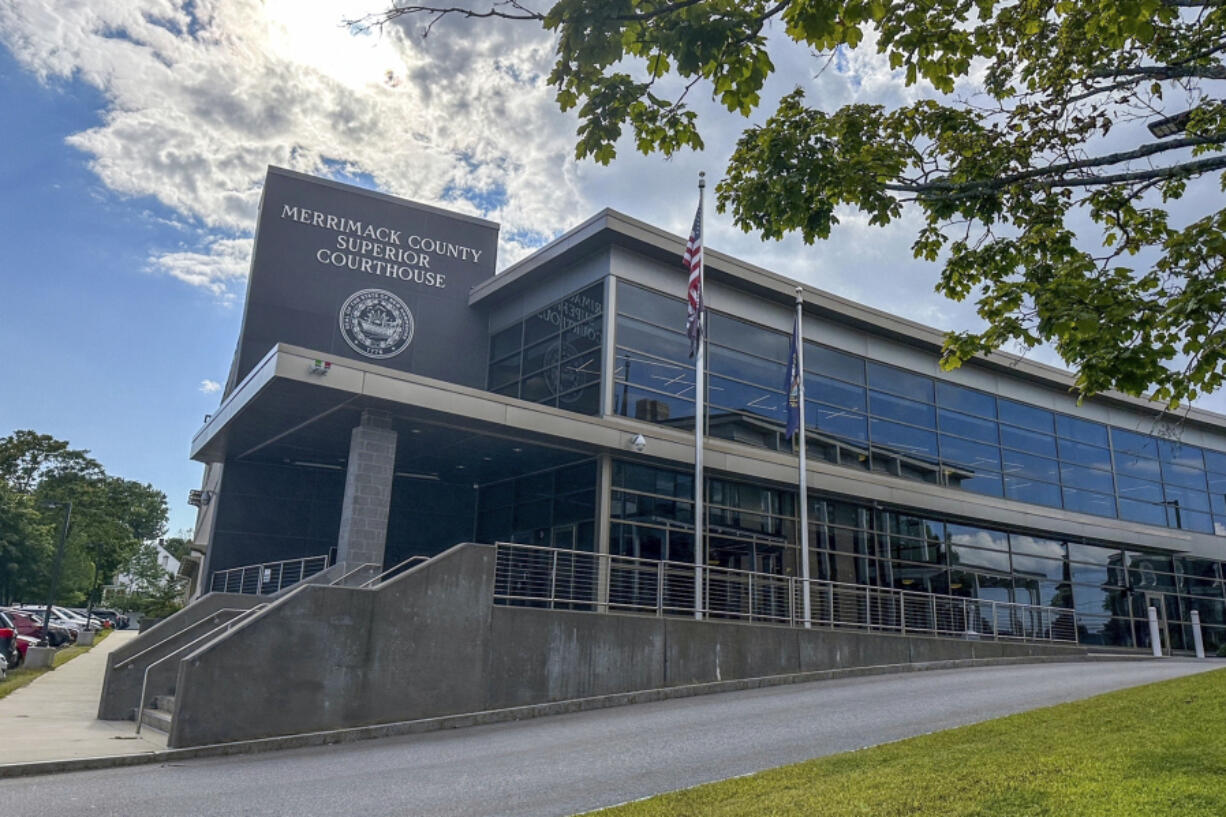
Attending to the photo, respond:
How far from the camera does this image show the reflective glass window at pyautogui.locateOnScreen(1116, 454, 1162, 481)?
32.2m

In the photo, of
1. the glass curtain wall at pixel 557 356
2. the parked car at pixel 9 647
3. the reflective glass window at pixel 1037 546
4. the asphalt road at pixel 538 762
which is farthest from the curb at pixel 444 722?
the parked car at pixel 9 647

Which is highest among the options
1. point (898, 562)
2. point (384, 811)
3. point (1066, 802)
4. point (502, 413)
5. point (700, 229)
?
point (700, 229)

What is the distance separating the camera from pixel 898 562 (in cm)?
2517

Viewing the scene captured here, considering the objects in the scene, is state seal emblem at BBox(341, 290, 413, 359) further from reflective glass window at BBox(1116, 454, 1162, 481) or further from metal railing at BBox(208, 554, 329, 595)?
reflective glass window at BBox(1116, 454, 1162, 481)

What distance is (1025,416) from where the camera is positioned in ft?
97.7

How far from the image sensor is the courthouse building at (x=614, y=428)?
19.5 m

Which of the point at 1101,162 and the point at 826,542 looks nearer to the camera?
the point at 1101,162

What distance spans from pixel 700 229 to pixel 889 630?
35.4 feet

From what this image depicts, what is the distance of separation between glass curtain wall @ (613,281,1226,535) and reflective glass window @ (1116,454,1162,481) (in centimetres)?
5

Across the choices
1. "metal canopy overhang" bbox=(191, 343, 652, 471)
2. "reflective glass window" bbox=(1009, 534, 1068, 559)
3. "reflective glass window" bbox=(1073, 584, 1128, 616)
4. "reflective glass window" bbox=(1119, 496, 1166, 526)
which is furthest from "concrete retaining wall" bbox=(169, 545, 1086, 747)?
"reflective glass window" bbox=(1119, 496, 1166, 526)

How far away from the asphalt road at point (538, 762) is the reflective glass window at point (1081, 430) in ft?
56.6

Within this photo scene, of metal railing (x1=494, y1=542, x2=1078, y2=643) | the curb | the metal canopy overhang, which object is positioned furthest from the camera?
the metal canopy overhang

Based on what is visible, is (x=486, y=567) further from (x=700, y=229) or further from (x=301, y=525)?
(x=301, y=525)

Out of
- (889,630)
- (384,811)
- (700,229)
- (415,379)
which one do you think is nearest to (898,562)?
(889,630)
